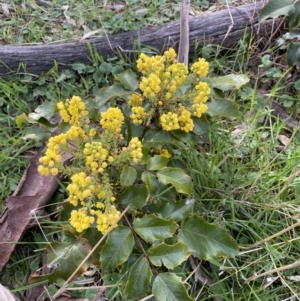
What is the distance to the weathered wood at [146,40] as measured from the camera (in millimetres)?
2332

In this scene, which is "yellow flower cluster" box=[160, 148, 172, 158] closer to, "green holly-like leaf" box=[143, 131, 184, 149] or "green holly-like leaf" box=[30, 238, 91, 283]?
"green holly-like leaf" box=[143, 131, 184, 149]

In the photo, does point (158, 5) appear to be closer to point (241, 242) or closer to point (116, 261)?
point (241, 242)

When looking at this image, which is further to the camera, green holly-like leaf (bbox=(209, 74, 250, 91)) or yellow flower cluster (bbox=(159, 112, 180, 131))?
green holly-like leaf (bbox=(209, 74, 250, 91))

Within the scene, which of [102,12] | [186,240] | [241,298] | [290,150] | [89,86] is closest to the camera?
[186,240]

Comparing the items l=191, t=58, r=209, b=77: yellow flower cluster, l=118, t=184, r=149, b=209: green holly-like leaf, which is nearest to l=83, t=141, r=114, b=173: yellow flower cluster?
l=118, t=184, r=149, b=209: green holly-like leaf

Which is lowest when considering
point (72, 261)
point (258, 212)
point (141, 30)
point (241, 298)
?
point (241, 298)

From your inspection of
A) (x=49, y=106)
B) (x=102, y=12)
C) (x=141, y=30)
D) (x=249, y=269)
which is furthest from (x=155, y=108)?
(x=102, y=12)

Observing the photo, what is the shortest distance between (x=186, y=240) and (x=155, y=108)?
52 centimetres

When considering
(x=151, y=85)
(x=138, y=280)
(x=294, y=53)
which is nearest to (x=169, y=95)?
(x=151, y=85)

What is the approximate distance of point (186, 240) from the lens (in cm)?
153

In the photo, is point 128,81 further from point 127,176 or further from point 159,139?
point 127,176

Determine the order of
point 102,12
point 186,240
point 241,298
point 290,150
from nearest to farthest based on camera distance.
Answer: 1. point 186,240
2. point 241,298
3. point 290,150
4. point 102,12

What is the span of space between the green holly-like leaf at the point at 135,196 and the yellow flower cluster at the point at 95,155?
0.13 meters

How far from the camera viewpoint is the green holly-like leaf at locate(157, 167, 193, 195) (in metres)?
1.52
